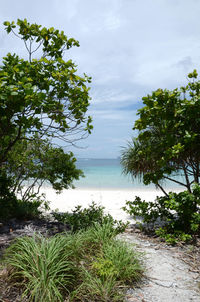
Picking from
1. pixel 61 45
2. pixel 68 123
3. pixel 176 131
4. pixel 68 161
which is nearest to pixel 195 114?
pixel 176 131

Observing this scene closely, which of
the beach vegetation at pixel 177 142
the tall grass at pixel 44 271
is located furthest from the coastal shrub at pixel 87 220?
the tall grass at pixel 44 271

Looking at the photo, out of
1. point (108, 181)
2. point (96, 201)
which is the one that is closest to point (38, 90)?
point (96, 201)

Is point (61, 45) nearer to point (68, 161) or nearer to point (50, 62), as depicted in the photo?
point (50, 62)

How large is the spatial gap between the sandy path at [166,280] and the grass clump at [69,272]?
0.71ft

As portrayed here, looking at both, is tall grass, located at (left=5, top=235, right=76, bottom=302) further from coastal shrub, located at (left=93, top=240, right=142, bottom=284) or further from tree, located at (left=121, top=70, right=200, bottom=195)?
tree, located at (left=121, top=70, right=200, bottom=195)

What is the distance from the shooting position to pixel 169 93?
613cm

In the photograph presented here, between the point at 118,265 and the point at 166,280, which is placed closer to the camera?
the point at 118,265

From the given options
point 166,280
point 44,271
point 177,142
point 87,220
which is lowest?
point 166,280

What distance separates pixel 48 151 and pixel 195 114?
4.30 meters

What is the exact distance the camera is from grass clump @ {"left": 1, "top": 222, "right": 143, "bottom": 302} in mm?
3346

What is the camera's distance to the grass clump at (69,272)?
3346 mm

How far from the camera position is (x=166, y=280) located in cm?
409

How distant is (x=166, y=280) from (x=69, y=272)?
1552 millimetres

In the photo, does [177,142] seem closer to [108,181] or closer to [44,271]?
[44,271]
